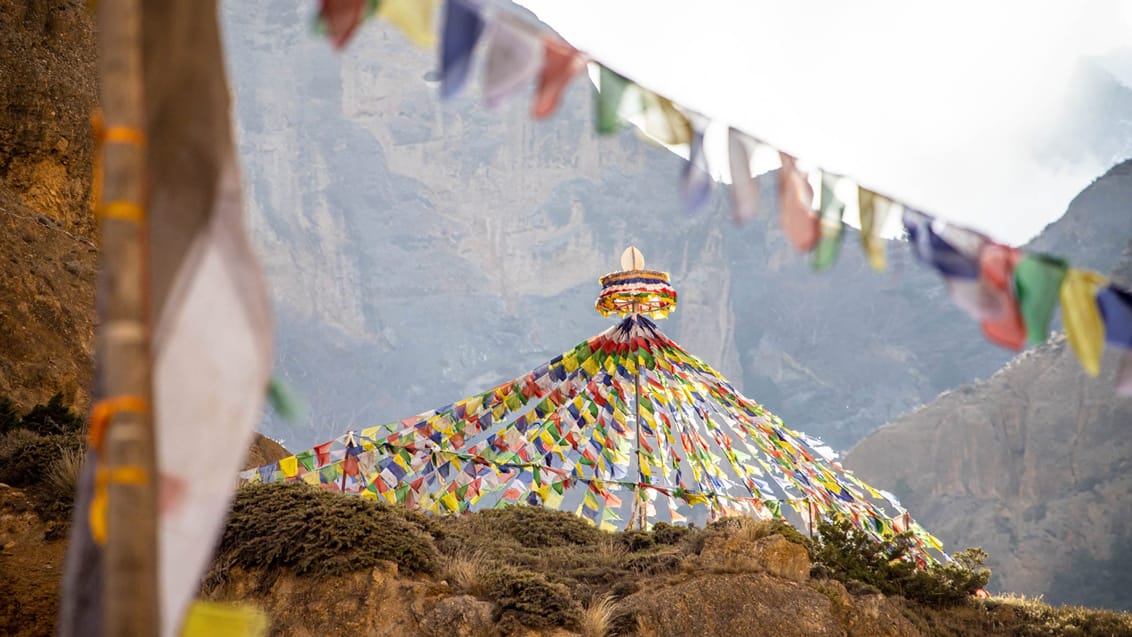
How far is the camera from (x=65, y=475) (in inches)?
324

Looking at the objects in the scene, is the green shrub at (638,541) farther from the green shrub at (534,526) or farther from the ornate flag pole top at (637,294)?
the ornate flag pole top at (637,294)

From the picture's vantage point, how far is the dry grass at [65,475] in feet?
26.8

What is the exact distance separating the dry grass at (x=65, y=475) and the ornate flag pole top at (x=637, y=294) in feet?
30.7

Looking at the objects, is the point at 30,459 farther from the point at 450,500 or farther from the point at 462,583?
the point at 450,500

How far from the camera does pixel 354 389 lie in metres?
89.5

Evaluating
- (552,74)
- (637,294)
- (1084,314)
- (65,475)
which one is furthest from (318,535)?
(637,294)

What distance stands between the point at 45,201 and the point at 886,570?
43.9 ft

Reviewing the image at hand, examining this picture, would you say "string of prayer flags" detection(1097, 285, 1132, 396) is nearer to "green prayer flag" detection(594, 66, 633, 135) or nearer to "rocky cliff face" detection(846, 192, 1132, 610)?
"green prayer flag" detection(594, 66, 633, 135)

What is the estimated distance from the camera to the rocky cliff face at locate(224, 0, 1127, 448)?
89812 millimetres

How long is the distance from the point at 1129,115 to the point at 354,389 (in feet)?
327

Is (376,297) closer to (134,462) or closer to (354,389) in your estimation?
(354,389)

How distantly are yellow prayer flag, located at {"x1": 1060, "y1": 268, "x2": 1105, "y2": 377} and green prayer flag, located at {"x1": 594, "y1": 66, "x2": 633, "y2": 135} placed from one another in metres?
2.15

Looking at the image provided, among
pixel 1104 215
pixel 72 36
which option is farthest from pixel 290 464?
pixel 1104 215

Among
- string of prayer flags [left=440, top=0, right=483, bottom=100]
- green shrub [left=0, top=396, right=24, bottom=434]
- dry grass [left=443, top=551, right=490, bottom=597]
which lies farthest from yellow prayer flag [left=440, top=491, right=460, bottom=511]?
string of prayer flags [left=440, top=0, right=483, bottom=100]
